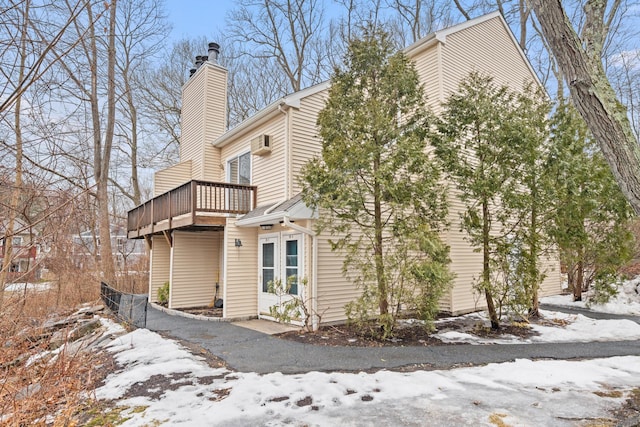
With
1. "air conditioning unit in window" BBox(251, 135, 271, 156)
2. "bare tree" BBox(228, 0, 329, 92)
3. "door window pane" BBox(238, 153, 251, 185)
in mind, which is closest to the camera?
"air conditioning unit in window" BBox(251, 135, 271, 156)

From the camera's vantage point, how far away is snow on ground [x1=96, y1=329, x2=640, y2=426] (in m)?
3.54

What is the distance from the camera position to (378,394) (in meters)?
4.11

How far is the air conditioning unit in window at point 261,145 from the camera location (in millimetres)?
8703

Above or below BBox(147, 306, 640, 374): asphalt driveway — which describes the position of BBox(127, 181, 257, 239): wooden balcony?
above

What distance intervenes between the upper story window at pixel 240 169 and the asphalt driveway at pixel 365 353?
443 cm

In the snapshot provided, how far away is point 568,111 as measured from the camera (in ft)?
25.2

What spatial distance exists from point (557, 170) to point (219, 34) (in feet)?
59.8

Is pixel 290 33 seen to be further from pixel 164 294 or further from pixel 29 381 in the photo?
pixel 29 381

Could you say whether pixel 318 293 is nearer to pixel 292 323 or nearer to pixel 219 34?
pixel 292 323

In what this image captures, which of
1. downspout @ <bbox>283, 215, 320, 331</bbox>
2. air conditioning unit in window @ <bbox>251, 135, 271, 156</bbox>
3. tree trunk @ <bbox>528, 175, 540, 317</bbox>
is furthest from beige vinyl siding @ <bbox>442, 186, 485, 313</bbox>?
air conditioning unit in window @ <bbox>251, 135, 271, 156</bbox>

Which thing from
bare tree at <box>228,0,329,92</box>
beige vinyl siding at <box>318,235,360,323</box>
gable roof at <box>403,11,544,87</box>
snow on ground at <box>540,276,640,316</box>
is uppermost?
bare tree at <box>228,0,329,92</box>

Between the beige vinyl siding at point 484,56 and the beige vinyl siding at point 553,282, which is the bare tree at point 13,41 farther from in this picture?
the beige vinyl siding at point 553,282

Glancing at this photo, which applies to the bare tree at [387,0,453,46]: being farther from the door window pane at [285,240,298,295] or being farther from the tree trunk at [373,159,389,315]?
the door window pane at [285,240,298,295]

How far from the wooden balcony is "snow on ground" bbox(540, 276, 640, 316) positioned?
9.21m
